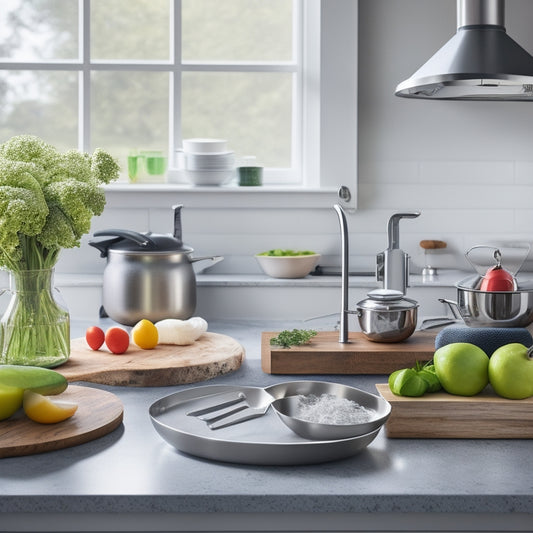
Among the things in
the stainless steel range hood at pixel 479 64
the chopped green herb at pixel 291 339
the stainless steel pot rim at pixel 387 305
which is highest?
the stainless steel range hood at pixel 479 64

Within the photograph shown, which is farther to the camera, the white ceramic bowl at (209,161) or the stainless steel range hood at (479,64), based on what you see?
the white ceramic bowl at (209,161)

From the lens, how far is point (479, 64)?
2.08 m

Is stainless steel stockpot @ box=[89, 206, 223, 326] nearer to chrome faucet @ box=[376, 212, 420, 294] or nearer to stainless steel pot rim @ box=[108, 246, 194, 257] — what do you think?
stainless steel pot rim @ box=[108, 246, 194, 257]

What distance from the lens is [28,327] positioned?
1.91 meters

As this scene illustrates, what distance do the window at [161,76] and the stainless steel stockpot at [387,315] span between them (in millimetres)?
1867

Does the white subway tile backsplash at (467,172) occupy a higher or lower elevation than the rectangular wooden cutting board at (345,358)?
higher

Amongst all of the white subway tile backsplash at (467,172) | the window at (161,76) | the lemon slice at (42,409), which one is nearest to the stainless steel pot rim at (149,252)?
the lemon slice at (42,409)

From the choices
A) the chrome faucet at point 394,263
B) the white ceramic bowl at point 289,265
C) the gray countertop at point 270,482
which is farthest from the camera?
the white ceramic bowl at point 289,265

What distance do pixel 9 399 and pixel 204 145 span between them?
236 centimetres

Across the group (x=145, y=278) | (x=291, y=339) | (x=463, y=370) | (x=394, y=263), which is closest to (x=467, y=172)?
(x=394, y=263)

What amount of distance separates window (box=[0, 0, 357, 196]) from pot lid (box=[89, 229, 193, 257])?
1.40 m

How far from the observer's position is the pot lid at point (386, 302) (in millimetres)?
2023

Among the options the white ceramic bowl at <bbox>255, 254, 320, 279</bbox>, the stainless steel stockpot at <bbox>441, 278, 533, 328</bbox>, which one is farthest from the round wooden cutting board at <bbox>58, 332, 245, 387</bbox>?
the white ceramic bowl at <bbox>255, 254, 320, 279</bbox>

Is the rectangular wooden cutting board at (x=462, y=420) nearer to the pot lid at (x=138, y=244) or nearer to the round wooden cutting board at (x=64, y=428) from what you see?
the round wooden cutting board at (x=64, y=428)
